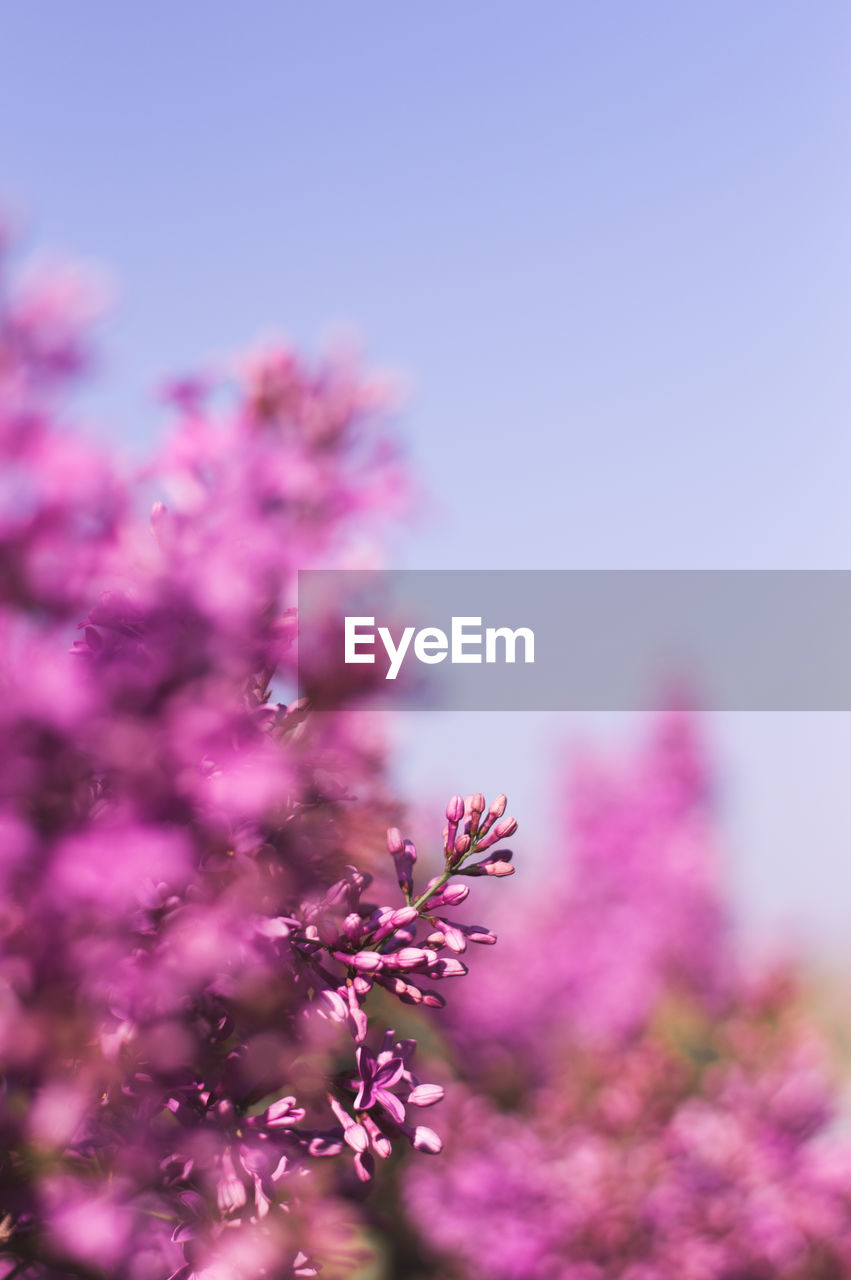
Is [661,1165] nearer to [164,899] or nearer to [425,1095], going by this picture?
[425,1095]

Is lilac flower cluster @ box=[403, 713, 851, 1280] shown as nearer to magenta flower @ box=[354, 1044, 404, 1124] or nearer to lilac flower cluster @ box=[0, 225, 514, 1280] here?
lilac flower cluster @ box=[0, 225, 514, 1280]

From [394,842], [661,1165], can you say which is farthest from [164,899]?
[661,1165]

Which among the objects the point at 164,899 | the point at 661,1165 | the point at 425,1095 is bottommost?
the point at 661,1165

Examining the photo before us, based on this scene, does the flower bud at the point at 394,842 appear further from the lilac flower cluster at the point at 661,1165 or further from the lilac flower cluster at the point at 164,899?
the lilac flower cluster at the point at 661,1165

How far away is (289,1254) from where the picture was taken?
5.55 ft

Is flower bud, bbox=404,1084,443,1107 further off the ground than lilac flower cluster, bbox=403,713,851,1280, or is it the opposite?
flower bud, bbox=404,1084,443,1107

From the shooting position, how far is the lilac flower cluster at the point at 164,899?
146 centimetres

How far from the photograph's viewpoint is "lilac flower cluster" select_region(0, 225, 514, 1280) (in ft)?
4.80

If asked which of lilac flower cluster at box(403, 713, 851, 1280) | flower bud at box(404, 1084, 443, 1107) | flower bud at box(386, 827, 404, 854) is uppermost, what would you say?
flower bud at box(386, 827, 404, 854)

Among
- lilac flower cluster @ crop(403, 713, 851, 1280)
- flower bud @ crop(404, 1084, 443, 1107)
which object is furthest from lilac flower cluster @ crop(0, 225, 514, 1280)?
lilac flower cluster @ crop(403, 713, 851, 1280)

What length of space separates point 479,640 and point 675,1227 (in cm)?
266

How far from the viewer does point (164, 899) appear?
1571mm

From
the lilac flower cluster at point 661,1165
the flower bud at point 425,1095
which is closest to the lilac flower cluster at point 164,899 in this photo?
the flower bud at point 425,1095

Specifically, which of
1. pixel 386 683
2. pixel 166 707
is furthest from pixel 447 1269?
pixel 166 707
